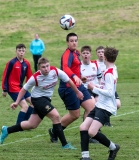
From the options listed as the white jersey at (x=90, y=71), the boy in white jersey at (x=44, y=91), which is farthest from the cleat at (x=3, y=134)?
the white jersey at (x=90, y=71)

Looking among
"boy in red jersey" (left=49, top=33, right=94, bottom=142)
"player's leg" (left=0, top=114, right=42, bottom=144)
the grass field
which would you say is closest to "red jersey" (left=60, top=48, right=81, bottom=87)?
"boy in red jersey" (left=49, top=33, right=94, bottom=142)

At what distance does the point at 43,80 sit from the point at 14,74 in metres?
2.85

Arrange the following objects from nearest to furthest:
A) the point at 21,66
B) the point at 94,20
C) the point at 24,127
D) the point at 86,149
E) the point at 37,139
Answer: the point at 86,149, the point at 24,127, the point at 37,139, the point at 21,66, the point at 94,20

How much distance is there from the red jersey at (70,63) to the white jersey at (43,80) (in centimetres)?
39

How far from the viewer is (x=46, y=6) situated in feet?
139

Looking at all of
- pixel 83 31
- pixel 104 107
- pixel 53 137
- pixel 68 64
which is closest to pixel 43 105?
pixel 68 64

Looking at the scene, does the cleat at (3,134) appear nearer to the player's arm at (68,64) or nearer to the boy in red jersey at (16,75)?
the player's arm at (68,64)

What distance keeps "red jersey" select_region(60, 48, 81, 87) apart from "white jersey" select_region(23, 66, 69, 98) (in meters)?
0.39

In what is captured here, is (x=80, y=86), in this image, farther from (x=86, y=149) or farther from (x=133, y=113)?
(x=133, y=113)

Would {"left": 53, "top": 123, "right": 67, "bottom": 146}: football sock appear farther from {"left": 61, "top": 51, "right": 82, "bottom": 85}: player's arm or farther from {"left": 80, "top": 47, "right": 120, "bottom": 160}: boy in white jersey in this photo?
{"left": 80, "top": 47, "right": 120, "bottom": 160}: boy in white jersey

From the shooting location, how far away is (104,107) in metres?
9.48

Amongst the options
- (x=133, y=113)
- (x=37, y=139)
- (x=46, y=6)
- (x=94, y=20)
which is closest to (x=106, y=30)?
(x=94, y=20)

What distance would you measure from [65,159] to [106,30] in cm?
2902

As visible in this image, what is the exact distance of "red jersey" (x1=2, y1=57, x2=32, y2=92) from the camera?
13.3 metres
